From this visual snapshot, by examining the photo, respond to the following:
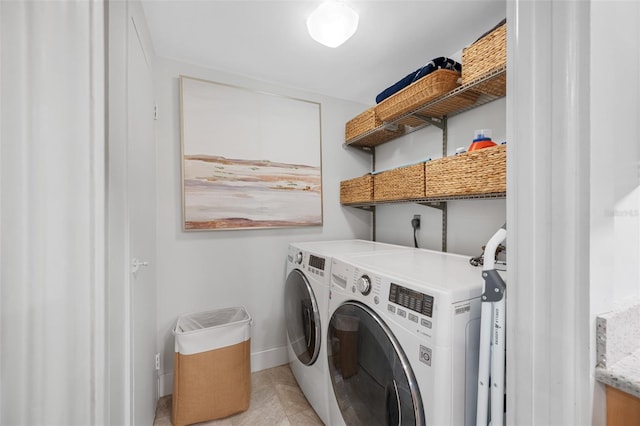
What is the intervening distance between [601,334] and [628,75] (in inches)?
23.9

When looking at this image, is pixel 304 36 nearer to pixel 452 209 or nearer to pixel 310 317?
pixel 452 209

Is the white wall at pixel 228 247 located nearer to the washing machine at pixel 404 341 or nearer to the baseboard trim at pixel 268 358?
the baseboard trim at pixel 268 358

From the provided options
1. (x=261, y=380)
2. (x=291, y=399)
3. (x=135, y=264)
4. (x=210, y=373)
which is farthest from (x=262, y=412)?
(x=135, y=264)

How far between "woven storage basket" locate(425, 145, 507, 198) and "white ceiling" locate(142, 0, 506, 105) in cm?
75

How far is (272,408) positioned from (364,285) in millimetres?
1171

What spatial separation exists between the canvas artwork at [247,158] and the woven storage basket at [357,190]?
8.8 inches

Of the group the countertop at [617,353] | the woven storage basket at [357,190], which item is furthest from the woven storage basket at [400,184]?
the countertop at [617,353]

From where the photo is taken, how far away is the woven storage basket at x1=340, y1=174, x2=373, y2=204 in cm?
200

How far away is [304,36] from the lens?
1558 millimetres

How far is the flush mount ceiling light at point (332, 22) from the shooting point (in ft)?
3.88

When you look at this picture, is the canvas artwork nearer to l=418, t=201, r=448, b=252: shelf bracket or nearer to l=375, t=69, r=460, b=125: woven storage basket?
l=375, t=69, r=460, b=125: woven storage basket

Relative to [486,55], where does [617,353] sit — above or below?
below

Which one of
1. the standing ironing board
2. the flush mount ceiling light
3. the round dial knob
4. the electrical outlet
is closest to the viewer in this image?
the standing ironing board

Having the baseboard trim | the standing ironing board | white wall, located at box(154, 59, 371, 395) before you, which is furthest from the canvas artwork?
the standing ironing board
